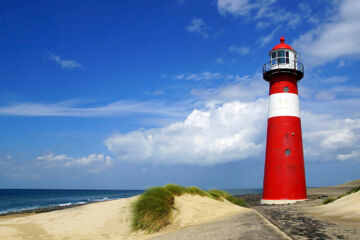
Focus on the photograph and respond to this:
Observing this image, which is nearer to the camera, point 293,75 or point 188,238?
point 188,238

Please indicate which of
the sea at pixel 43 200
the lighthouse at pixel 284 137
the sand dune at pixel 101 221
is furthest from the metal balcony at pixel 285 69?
the sea at pixel 43 200

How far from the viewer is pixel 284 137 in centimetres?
1797

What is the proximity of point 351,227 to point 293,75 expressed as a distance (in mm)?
13060

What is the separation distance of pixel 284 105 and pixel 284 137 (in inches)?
77.9

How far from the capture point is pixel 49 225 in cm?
1338

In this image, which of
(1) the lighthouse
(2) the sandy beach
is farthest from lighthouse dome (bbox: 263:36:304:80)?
(2) the sandy beach

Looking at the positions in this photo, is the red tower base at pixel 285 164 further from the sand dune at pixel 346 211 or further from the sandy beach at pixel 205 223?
the sand dune at pixel 346 211

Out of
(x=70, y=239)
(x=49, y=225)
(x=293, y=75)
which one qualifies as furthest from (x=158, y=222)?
(x=293, y=75)

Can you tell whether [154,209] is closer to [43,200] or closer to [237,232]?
[237,232]

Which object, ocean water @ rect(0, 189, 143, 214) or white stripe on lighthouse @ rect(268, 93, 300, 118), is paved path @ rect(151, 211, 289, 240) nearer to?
white stripe on lighthouse @ rect(268, 93, 300, 118)

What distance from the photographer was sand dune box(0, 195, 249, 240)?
37.2ft

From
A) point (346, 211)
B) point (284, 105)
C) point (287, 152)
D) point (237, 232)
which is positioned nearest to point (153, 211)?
point (237, 232)

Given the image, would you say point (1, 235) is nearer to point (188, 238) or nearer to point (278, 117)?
point (188, 238)

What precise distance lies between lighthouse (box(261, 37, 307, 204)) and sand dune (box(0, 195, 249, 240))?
585 centimetres
